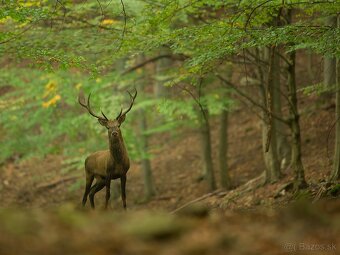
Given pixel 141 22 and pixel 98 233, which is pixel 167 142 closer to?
pixel 141 22

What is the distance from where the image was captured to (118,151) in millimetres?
9805

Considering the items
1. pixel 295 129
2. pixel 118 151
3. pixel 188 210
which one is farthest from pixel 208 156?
pixel 188 210

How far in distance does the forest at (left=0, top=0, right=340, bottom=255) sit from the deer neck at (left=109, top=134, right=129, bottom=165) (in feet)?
0.08

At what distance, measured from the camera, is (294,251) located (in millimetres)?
5379

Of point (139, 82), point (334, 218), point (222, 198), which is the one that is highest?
point (139, 82)

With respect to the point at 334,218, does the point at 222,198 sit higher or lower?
lower

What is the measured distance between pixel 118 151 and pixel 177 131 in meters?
14.9

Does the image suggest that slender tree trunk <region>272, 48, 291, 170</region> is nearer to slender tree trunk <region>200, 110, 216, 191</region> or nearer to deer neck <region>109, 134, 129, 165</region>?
slender tree trunk <region>200, 110, 216, 191</region>

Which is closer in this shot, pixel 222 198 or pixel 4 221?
pixel 4 221

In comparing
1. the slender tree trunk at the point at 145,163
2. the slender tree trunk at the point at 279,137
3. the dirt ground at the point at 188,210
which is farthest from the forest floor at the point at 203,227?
the slender tree trunk at the point at 145,163

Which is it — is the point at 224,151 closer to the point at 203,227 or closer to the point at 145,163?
the point at 145,163

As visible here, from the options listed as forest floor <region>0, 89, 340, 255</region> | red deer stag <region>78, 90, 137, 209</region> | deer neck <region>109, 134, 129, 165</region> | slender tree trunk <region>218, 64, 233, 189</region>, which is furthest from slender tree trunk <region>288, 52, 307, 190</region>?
slender tree trunk <region>218, 64, 233, 189</region>

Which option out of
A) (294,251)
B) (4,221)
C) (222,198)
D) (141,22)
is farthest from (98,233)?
(222,198)

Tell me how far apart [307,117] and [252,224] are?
43.6 ft
